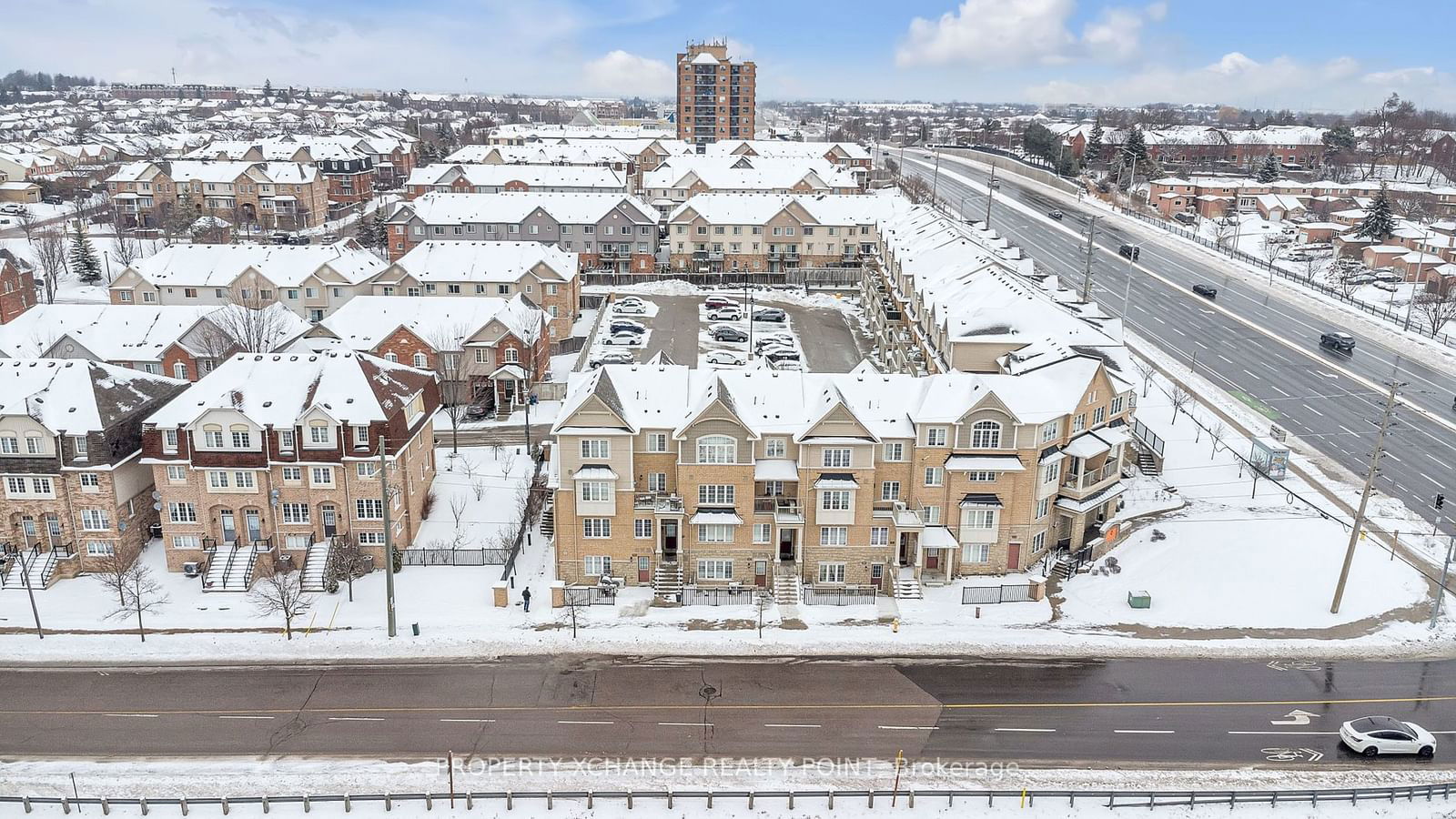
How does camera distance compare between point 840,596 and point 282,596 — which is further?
point 840,596

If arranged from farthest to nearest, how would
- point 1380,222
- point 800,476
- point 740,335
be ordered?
point 1380,222 → point 740,335 → point 800,476

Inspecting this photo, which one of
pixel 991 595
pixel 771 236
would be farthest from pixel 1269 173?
pixel 991 595

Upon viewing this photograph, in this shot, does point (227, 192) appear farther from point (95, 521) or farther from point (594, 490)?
point (594, 490)

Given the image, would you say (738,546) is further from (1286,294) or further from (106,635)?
(1286,294)

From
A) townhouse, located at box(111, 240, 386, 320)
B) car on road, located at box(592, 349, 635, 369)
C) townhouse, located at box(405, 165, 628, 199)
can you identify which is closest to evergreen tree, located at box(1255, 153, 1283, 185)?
townhouse, located at box(405, 165, 628, 199)

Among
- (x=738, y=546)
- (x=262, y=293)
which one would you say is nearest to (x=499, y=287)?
(x=262, y=293)

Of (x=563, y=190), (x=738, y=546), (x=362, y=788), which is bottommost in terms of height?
(x=362, y=788)
